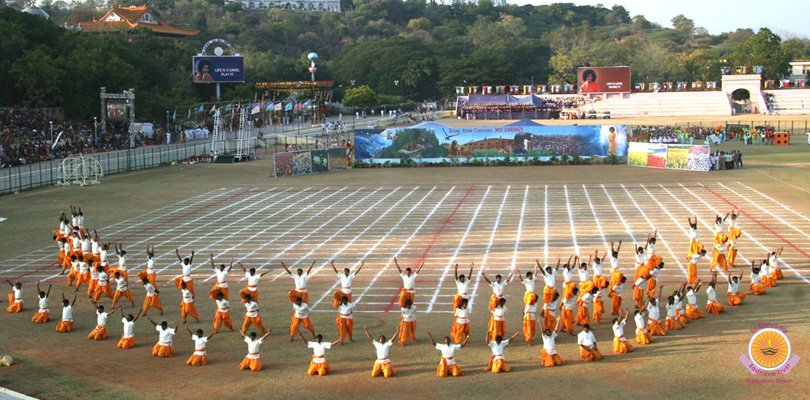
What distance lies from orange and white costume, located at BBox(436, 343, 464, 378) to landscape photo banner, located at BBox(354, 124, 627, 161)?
33.3 m

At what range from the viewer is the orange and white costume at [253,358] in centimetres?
1247

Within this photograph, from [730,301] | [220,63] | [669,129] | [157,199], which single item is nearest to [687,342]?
[730,301]

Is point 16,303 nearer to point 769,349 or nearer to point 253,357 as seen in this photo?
point 253,357

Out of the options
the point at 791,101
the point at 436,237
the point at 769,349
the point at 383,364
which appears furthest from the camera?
the point at 791,101

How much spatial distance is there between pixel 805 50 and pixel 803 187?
392 ft

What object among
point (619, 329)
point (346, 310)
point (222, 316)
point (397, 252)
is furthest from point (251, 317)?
point (397, 252)

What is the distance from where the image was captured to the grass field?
1196 centimetres

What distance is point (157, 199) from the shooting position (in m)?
33.2

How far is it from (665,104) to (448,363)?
252 feet

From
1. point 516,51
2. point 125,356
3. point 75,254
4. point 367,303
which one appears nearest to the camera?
point 125,356

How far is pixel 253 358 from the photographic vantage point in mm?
12531

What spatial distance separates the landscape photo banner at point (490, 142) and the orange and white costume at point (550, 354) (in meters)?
32.9

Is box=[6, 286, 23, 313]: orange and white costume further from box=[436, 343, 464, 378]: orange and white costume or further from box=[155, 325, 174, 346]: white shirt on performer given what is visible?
box=[436, 343, 464, 378]: orange and white costume

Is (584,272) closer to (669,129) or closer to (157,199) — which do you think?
(157,199)
